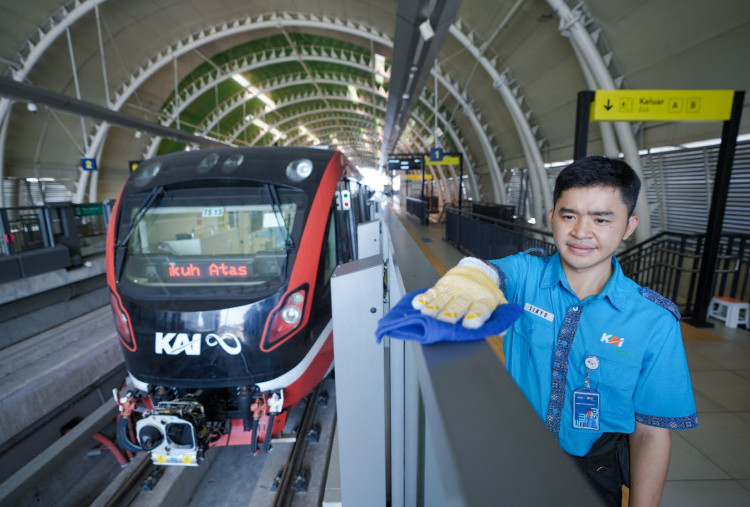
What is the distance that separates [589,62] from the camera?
951 centimetres

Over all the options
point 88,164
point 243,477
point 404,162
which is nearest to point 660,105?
point 243,477

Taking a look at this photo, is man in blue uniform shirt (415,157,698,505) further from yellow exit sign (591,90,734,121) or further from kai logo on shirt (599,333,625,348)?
yellow exit sign (591,90,734,121)

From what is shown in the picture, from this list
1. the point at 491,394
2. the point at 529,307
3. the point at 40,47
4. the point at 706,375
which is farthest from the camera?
the point at 40,47

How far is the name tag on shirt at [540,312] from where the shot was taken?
154cm

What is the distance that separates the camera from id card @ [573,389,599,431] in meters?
1.40

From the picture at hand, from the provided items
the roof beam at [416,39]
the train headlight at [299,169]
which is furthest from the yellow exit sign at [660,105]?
the train headlight at [299,169]

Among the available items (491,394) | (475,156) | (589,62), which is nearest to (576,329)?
(491,394)

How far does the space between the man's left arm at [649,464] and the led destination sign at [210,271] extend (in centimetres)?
311

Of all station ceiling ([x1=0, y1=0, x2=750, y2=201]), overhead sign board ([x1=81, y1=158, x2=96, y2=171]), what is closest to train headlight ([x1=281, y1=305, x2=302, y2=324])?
station ceiling ([x1=0, y1=0, x2=750, y2=201])

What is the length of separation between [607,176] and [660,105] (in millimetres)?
5074

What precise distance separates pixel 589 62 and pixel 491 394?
38.3ft

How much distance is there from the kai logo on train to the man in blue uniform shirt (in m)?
2.37

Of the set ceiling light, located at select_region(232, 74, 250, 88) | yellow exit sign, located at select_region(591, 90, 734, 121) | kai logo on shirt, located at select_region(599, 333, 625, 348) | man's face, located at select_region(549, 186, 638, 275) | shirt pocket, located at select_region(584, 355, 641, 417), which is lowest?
shirt pocket, located at select_region(584, 355, 641, 417)

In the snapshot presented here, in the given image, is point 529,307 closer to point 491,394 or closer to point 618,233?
point 618,233
